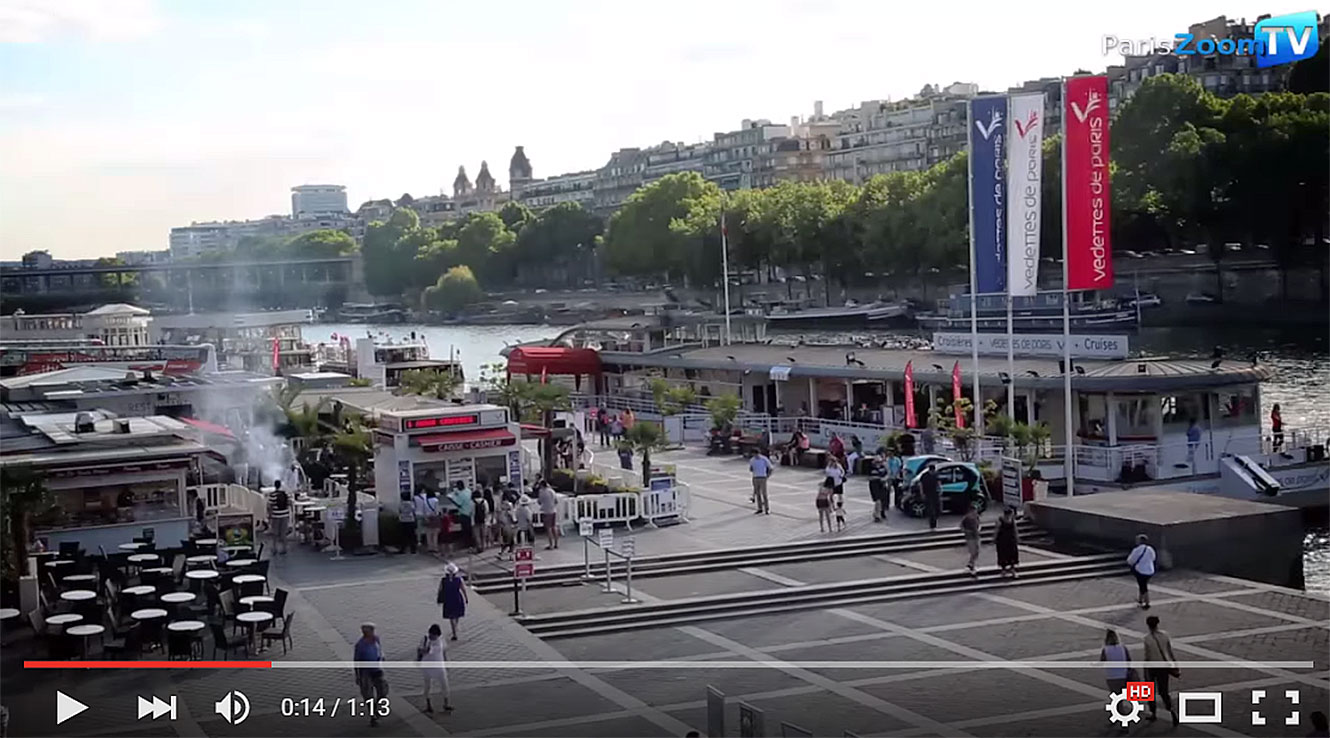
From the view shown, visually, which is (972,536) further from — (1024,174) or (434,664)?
(1024,174)

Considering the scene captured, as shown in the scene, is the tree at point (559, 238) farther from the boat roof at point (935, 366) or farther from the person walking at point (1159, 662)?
the person walking at point (1159, 662)

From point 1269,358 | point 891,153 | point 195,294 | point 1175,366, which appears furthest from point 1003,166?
point 891,153

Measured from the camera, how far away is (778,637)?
57.0ft

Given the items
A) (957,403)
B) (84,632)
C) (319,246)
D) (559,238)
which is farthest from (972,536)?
(319,246)

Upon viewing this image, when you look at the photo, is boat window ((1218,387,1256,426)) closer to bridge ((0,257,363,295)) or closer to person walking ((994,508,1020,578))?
person walking ((994,508,1020,578))

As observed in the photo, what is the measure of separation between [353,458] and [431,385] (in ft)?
54.0

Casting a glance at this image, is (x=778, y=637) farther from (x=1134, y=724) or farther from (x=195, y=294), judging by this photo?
(x=195, y=294)

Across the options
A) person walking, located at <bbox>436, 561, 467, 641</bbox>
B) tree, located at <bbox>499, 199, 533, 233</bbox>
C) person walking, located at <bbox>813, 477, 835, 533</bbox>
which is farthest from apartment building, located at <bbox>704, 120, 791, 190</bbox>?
person walking, located at <bbox>436, 561, 467, 641</bbox>

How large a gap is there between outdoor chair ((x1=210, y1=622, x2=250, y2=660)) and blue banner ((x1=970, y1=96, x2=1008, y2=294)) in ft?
55.3

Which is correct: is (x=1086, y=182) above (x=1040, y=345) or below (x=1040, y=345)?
above

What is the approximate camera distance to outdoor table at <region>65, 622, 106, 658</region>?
631 inches

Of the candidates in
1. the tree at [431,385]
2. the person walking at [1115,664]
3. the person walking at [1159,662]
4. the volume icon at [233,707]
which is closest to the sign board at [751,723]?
the person walking at [1115,664]

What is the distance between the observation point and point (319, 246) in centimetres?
16412

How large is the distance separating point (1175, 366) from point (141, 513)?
60.4 feet
